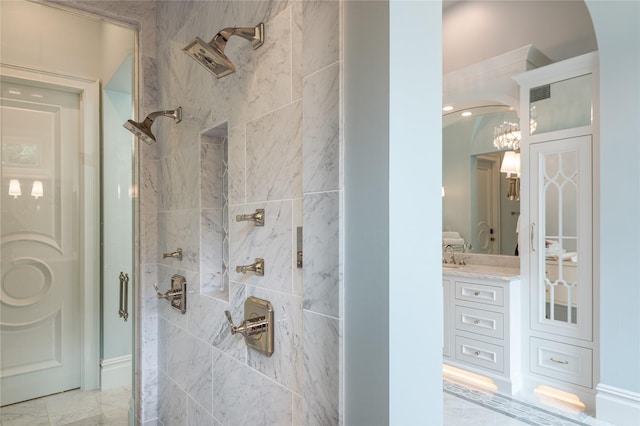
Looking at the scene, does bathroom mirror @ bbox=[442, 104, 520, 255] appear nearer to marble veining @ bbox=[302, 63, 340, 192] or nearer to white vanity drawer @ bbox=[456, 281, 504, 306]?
white vanity drawer @ bbox=[456, 281, 504, 306]

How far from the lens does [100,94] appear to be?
212 centimetres

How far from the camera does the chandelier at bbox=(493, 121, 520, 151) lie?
3250 millimetres

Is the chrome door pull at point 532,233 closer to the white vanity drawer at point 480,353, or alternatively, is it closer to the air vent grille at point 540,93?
the white vanity drawer at point 480,353

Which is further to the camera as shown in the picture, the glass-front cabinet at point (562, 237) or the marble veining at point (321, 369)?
the glass-front cabinet at point (562, 237)

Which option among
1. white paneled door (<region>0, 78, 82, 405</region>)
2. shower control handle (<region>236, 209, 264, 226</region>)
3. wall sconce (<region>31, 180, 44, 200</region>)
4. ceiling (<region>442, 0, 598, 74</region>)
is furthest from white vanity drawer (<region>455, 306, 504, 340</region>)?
wall sconce (<region>31, 180, 44, 200</region>)

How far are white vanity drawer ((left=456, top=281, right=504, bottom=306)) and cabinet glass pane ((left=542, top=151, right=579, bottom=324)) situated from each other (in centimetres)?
32

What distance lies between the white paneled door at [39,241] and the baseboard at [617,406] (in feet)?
10.1

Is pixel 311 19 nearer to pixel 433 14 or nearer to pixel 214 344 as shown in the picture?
pixel 433 14

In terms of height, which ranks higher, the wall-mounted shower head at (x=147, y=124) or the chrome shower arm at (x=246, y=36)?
the chrome shower arm at (x=246, y=36)

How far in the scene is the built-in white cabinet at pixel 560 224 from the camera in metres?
2.48

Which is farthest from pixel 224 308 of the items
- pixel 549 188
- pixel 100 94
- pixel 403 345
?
pixel 549 188

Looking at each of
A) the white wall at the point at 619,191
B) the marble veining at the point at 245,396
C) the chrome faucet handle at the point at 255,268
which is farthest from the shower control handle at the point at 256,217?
the white wall at the point at 619,191

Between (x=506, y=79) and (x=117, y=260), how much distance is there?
3.08m

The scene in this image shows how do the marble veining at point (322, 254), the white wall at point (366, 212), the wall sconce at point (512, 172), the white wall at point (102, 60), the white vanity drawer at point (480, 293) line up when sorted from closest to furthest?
the white wall at point (366, 212) → the marble veining at point (322, 254) → the white wall at point (102, 60) → the white vanity drawer at point (480, 293) → the wall sconce at point (512, 172)
